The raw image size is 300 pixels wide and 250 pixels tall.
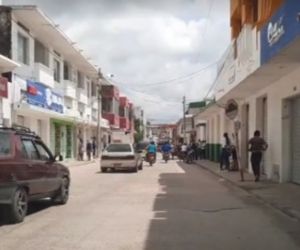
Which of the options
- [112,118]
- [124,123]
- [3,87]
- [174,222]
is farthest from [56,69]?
[124,123]

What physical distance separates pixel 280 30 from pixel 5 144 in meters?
6.85

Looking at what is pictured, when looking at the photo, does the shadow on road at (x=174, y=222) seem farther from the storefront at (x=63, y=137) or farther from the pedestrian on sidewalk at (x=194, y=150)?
the pedestrian on sidewalk at (x=194, y=150)

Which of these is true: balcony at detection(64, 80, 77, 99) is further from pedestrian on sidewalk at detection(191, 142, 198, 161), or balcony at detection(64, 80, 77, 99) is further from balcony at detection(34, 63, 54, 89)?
pedestrian on sidewalk at detection(191, 142, 198, 161)

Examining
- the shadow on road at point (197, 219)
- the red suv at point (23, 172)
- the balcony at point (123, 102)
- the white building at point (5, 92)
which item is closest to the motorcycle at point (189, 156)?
the white building at point (5, 92)

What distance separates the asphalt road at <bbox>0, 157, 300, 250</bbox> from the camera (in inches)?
376

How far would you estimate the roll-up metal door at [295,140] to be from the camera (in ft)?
67.2

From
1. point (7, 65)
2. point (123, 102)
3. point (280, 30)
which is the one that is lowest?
point (280, 30)

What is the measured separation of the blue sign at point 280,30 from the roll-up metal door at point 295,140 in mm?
3479

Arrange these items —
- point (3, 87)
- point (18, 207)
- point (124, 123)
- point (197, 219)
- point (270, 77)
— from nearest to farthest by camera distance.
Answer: point (18, 207) → point (197, 219) → point (270, 77) → point (3, 87) → point (124, 123)

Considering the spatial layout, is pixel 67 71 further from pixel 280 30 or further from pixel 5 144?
pixel 5 144

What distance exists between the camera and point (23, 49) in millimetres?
35281

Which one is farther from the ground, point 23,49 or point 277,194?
point 23,49

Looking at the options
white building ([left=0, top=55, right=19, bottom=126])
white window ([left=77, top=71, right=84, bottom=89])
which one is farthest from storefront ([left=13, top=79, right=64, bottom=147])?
white window ([left=77, top=71, right=84, bottom=89])

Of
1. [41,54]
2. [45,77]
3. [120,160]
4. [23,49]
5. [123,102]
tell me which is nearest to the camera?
[120,160]
